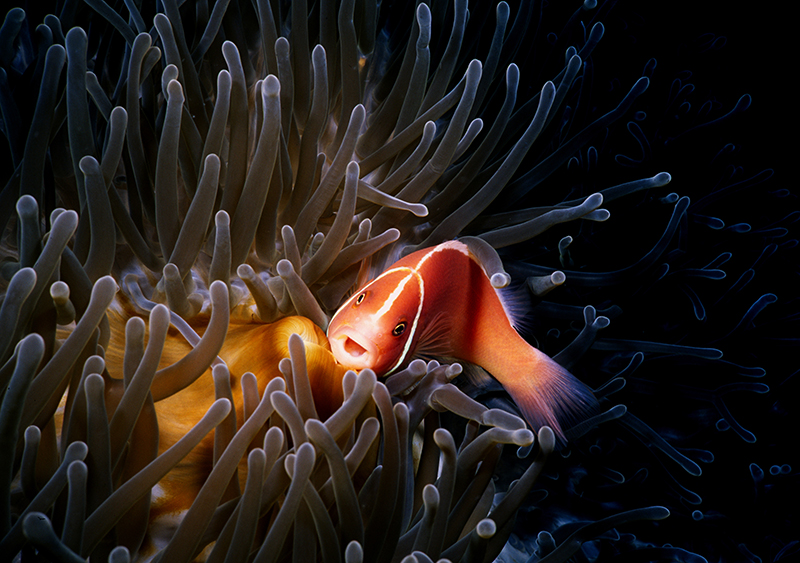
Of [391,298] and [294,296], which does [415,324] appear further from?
[294,296]

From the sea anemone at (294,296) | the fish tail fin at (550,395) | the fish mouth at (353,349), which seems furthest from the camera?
the fish tail fin at (550,395)

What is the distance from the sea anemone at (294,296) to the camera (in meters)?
0.88

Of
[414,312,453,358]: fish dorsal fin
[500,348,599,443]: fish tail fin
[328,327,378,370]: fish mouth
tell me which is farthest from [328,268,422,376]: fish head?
[500,348,599,443]: fish tail fin

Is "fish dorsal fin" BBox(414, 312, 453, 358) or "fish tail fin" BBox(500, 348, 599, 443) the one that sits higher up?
"fish dorsal fin" BBox(414, 312, 453, 358)

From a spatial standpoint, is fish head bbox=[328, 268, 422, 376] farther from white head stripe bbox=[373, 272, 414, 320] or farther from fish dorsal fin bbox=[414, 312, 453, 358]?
fish dorsal fin bbox=[414, 312, 453, 358]

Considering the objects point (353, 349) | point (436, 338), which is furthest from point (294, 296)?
point (436, 338)

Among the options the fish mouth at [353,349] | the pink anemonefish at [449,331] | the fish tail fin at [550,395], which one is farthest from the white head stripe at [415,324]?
the fish tail fin at [550,395]

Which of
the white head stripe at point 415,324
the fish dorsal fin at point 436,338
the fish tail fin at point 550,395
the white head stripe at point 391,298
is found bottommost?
the fish tail fin at point 550,395

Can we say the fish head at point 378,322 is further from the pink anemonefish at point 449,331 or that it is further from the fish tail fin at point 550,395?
the fish tail fin at point 550,395

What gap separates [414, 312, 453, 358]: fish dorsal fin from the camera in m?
1.24

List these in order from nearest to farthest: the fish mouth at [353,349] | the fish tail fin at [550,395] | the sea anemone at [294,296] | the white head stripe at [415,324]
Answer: the sea anemone at [294,296]
the fish mouth at [353,349]
the white head stripe at [415,324]
the fish tail fin at [550,395]

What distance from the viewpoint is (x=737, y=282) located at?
6.47 feet

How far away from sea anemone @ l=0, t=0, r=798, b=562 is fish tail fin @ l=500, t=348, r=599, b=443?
0.09m

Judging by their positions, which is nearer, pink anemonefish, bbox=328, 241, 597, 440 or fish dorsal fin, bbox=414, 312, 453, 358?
pink anemonefish, bbox=328, 241, 597, 440
